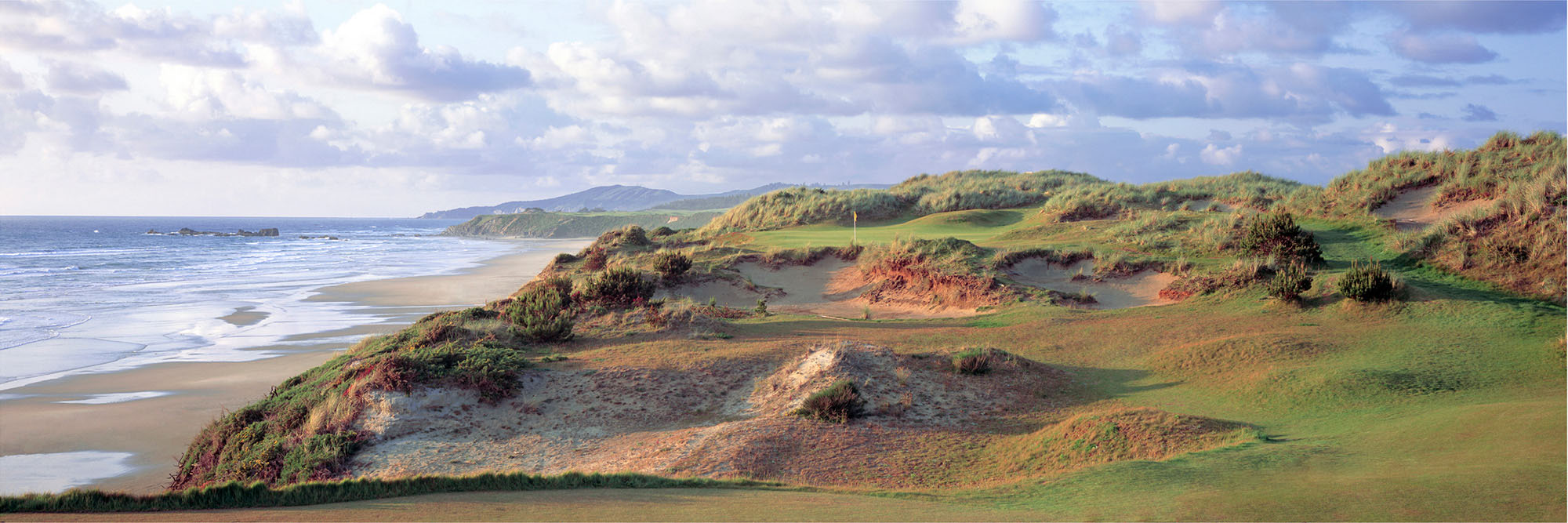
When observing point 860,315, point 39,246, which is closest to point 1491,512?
point 860,315

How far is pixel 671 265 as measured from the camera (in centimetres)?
2231

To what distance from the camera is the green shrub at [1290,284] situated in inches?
632

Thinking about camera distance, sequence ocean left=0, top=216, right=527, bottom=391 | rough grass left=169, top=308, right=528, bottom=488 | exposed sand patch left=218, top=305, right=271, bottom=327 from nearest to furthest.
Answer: rough grass left=169, top=308, right=528, bottom=488 → ocean left=0, top=216, right=527, bottom=391 → exposed sand patch left=218, top=305, right=271, bottom=327

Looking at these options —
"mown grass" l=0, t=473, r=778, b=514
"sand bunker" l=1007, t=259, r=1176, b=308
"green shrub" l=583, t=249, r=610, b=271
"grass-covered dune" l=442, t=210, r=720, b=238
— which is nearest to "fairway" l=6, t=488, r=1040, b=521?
"mown grass" l=0, t=473, r=778, b=514

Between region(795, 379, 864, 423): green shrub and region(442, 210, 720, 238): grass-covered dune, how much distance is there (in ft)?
335

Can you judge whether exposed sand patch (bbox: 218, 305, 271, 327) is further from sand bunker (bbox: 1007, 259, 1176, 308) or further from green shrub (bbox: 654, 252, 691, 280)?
sand bunker (bbox: 1007, 259, 1176, 308)

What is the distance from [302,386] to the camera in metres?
12.9

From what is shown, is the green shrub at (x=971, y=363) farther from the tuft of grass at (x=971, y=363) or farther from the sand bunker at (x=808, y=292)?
the sand bunker at (x=808, y=292)

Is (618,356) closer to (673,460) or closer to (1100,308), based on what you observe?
(673,460)

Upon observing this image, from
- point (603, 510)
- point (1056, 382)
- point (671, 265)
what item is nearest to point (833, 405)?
point (1056, 382)

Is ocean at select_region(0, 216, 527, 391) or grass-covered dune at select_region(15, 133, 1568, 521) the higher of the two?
grass-covered dune at select_region(15, 133, 1568, 521)

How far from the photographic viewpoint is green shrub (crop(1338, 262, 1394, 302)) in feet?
50.0

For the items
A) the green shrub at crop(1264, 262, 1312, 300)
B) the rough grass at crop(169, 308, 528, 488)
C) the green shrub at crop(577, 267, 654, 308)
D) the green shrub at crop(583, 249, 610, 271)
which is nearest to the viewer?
the rough grass at crop(169, 308, 528, 488)

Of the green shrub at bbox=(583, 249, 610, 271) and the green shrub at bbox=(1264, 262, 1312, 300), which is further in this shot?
the green shrub at bbox=(583, 249, 610, 271)
